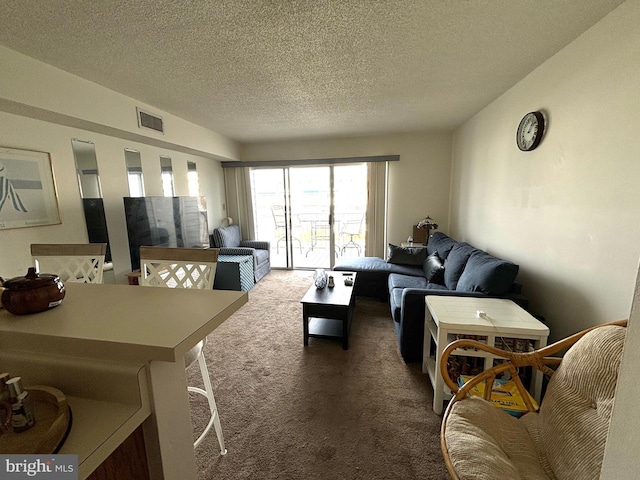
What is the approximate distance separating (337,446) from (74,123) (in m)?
3.29

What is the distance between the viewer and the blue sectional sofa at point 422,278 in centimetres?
204

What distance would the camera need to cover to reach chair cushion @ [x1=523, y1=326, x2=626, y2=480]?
89cm

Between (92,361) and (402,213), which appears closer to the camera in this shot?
(92,361)

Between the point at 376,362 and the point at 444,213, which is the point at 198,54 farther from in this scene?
the point at 444,213

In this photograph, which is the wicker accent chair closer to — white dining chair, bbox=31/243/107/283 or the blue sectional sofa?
the blue sectional sofa

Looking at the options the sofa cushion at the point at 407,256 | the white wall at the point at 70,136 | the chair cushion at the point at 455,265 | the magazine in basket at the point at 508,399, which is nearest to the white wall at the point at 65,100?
the white wall at the point at 70,136

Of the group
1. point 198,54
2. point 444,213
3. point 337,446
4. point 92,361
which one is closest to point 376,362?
point 337,446

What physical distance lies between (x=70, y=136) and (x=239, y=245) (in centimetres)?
289

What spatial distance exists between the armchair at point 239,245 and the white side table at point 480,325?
3.05 metres

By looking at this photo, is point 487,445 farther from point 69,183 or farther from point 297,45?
point 69,183

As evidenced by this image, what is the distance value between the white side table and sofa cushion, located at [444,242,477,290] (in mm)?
670

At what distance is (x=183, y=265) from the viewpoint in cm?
147

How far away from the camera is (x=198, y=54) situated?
6.33ft

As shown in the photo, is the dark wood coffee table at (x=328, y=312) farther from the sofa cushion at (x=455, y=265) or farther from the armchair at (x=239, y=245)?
the armchair at (x=239, y=245)
